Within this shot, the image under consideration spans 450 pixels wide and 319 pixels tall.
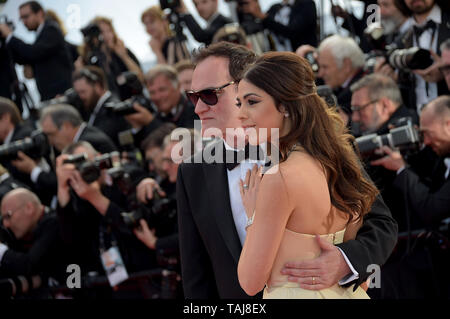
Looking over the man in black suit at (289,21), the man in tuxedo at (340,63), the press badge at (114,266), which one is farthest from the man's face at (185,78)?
the press badge at (114,266)

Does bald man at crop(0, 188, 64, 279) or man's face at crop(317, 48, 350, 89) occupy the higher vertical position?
man's face at crop(317, 48, 350, 89)

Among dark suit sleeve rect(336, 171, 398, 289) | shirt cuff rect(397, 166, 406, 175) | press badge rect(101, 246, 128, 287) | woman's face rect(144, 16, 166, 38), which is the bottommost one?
press badge rect(101, 246, 128, 287)

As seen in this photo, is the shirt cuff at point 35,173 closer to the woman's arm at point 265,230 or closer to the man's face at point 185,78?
the man's face at point 185,78

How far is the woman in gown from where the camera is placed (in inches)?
67.9

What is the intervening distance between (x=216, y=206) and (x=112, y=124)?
139 inches

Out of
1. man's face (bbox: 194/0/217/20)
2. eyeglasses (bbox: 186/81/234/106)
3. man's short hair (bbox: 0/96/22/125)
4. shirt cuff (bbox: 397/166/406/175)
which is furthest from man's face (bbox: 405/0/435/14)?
man's short hair (bbox: 0/96/22/125)

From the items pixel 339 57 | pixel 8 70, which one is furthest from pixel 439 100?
pixel 8 70

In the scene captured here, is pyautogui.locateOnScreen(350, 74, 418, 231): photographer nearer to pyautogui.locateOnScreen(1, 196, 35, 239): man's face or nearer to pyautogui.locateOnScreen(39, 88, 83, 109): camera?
pyautogui.locateOnScreen(1, 196, 35, 239): man's face

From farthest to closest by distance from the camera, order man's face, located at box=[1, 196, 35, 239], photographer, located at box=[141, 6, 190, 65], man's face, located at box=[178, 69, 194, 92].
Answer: photographer, located at box=[141, 6, 190, 65], man's face, located at box=[178, 69, 194, 92], man's face, located at box=[1, 196, 35, 239]

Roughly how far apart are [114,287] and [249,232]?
292cm

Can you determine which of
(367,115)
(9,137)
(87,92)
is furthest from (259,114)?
(9,137)

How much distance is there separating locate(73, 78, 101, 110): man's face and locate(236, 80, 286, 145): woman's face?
424cm

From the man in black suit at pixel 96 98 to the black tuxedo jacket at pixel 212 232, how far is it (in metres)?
3.38

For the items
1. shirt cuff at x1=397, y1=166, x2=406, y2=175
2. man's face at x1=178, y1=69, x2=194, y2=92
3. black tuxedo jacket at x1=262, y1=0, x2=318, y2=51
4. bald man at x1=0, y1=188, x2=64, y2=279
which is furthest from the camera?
black tuxedo jacket at x1=262, y1=0, x2=318, y2=51
